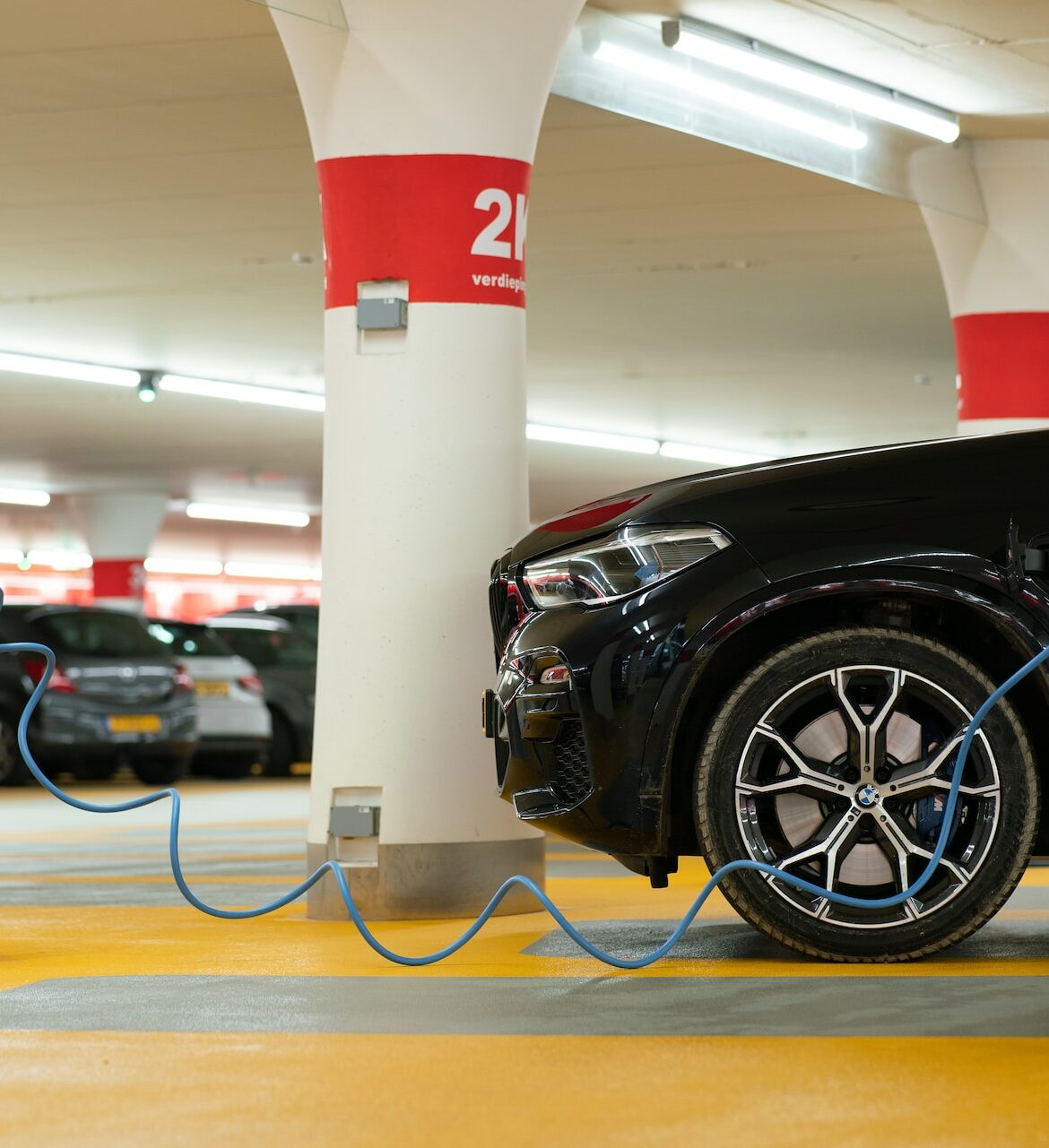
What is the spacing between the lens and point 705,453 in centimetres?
2712

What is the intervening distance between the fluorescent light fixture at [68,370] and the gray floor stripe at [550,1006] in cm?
1554

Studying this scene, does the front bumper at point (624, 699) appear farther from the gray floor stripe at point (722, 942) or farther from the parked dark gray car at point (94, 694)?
the parked dark gray car at point (94, 694)

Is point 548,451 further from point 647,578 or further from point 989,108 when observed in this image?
point 647,578

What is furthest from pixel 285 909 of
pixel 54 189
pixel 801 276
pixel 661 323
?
pixel 661 323

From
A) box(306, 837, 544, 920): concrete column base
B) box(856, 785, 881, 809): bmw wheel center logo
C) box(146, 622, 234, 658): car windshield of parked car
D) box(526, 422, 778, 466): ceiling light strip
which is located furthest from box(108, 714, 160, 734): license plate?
box(856, 785, 881, 809): bmw wheel center logo

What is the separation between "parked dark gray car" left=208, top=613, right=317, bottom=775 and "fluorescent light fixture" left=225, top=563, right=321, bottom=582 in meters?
27.3

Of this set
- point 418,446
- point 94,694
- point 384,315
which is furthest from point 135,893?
point 94,694

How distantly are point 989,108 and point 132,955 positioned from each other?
9.03 metres

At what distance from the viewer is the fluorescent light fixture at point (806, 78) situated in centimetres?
1015

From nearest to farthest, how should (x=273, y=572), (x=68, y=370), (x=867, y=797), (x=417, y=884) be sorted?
(x=867, y=797) < (x=417, y=884) < (x=68, y=370) < (x=273, y=572)

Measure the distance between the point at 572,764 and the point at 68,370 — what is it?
52.6ft

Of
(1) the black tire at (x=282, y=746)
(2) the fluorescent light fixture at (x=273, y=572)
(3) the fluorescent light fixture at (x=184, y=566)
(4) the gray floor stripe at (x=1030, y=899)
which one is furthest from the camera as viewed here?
(2) the fluorescent light fixture at (x=273, y=572)

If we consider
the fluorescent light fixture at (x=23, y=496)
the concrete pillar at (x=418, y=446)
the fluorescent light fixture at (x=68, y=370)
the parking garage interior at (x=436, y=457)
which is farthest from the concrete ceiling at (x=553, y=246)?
the fluorescent light fixture at (x=23, y=496)

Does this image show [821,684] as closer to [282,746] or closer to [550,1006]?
[550,1006]
